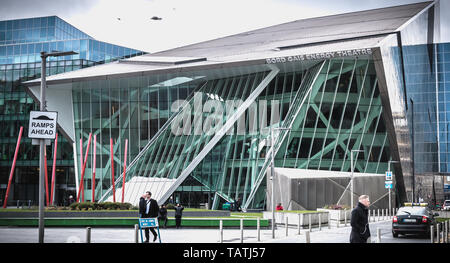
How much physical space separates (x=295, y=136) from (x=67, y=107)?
2309 centimetres

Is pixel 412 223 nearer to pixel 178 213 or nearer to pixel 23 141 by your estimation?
pixel 178 213

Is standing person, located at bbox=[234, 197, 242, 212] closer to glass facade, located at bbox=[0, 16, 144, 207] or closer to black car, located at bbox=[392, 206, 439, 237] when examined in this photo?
black car, located at bbox=[392, 206, 439, 237]

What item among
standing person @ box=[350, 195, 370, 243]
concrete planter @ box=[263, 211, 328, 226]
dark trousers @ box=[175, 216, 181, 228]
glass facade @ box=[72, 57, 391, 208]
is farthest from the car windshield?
glass facade @ box=[72, 57, 391, 208]

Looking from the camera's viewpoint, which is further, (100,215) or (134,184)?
(134,184)

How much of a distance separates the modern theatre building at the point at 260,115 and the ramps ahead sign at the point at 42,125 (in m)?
27.1

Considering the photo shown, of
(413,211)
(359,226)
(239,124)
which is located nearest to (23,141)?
(239,124)

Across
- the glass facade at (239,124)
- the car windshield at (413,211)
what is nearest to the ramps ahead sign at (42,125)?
the car windshield at (413,211)

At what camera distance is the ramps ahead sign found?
1552 cm

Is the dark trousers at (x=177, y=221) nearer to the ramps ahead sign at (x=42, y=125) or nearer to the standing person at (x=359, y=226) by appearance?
the ramps ahead sign at (x=42, y=125)

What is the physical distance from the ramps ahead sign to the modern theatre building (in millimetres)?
27120

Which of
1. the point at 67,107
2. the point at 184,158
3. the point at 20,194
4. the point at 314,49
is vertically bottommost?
the point at 20,194

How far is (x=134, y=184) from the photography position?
48969mm
